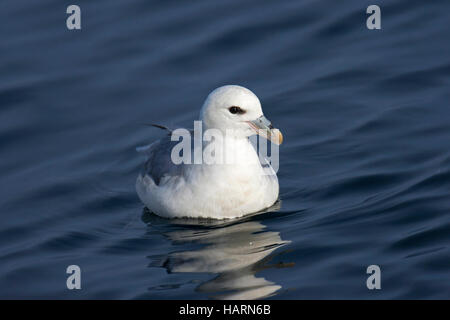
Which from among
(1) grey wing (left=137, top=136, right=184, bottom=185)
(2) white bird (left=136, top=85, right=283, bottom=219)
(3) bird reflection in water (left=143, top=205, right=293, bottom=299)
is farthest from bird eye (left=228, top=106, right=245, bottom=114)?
(3) bird reflection in water (left=143, top=205, right=293, bottom=299)

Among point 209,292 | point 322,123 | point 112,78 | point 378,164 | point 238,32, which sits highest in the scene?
point 238,32

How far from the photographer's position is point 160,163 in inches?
345

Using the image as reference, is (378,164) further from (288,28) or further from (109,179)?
(288,28)

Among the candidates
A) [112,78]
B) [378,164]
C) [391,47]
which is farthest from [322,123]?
[112,78]

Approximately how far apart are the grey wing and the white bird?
15 mm

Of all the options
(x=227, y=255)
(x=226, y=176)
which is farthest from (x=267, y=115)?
(x=227, y=255)

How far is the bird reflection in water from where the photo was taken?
7031 millimetres

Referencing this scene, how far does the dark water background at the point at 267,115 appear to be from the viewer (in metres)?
7.35

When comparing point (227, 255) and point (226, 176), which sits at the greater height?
point (226, 176)

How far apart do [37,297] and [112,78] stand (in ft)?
15.7

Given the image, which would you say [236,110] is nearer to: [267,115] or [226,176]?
[226,176]

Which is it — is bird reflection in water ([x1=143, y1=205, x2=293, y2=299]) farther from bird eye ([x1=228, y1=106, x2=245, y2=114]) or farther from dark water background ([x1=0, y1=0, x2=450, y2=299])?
bird eye ([x1=228, y1=106, x2=245, y2=114])

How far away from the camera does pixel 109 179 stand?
9656 millimetres

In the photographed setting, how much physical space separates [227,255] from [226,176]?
3.03 feet
